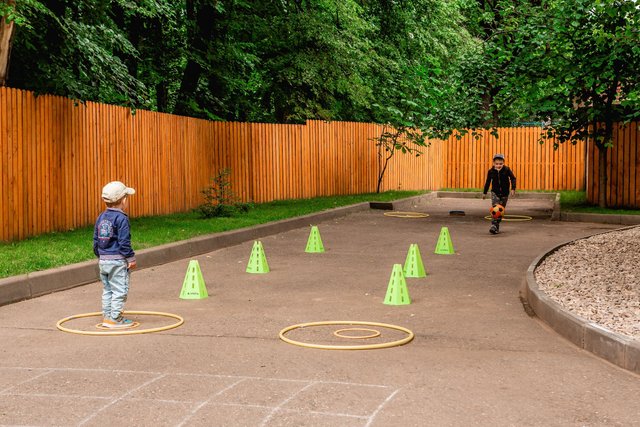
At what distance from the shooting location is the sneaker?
25.3ft

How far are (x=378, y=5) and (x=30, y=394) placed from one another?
27256 mm

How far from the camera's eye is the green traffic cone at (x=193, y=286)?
9.48 m

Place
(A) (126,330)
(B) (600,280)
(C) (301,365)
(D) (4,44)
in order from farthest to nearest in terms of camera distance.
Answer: (D) (4,44) < (B) (600,280) < (A) (126,330) < (C) (301,365)

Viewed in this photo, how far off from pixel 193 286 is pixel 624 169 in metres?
16.1

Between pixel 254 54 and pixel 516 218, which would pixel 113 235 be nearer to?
pixel 516 218

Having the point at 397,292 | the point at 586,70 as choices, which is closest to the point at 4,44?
the point at 397,292

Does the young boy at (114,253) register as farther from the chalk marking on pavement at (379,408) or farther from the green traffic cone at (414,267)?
the green traffic cone at (414,267)

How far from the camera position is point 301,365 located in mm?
6309

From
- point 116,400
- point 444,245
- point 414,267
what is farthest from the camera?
point 444,245

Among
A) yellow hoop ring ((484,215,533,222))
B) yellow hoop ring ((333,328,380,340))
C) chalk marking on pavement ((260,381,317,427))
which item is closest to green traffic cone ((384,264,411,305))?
yellow hoop ring ((333,328,380,340))

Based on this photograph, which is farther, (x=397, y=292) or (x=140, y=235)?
(x=140, y=235)

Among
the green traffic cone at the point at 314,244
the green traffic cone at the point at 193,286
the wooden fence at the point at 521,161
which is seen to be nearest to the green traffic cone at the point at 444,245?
the green traffic cone at the point at 314,244

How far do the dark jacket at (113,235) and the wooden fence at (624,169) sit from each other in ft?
56.6

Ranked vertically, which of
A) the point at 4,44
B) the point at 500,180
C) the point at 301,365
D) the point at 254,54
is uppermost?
the point at 254,54
